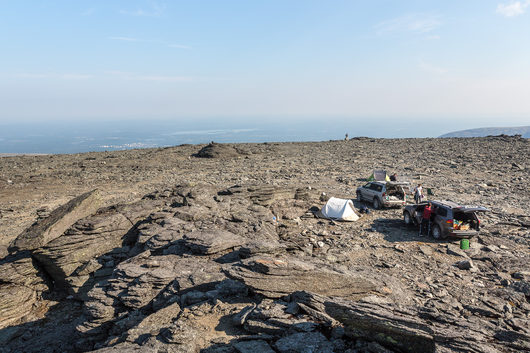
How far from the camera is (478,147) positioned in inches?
1779

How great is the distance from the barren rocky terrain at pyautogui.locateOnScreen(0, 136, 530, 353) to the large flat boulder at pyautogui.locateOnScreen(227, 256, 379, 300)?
32 millimetres

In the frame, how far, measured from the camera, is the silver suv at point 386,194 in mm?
19141

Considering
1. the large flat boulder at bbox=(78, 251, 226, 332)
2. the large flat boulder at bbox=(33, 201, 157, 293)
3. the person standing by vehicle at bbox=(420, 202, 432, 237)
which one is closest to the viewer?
the large flat boulder at bbox=(78, 251, 226, 332)

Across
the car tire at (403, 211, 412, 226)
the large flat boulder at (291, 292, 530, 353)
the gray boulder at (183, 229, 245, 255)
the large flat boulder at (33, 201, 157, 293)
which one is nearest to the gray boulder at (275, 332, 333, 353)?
the large flat boulder at (291, 292, 530, 353)

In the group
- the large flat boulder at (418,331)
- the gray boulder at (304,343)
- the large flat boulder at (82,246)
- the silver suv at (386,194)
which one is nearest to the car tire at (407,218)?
the silver suv at (386,194)

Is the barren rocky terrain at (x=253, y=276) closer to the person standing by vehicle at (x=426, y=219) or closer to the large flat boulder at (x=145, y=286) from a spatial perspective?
the large flat boulder at (x=145, y=286)

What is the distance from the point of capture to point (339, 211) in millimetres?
17062

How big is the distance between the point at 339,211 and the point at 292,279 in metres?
9.52

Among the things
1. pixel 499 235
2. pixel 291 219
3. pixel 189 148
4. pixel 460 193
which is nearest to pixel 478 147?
pixel 460 193

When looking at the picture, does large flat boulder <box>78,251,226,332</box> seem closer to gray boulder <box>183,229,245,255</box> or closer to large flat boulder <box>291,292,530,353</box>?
gray boulder <box>183,229,245,255</box>

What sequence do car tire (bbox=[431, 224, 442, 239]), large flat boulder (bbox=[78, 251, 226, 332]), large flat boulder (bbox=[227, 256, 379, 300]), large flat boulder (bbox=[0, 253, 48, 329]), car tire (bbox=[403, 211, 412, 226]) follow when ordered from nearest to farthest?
1. large flat boulder (bbox=[227, 256, 379, 300])
2. large flat boulder (bbox=[78, 251, 226, 332])
3. large flat boulder (bbox=[0, 253, 48, 329])
4. car tire (bbox=[431, 224, 442, 239])
5. car tire (bbox=[403, 211, 412, 226])

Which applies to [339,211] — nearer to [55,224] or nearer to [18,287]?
[55,224]

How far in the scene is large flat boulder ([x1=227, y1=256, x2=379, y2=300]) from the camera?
811 centimetres

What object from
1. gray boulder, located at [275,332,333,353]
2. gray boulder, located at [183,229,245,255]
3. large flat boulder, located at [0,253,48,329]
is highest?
gray boulder, located at [183,229,245,255]
